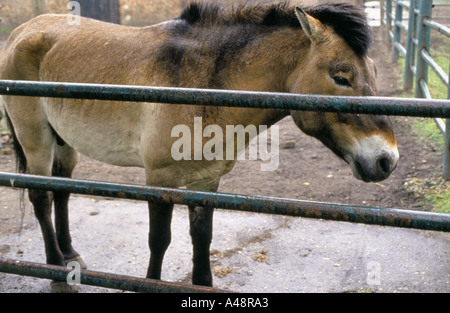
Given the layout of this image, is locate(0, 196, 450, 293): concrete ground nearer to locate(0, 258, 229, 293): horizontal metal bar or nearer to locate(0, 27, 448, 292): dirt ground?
locate(0, 27, 448, 292): dirt ground

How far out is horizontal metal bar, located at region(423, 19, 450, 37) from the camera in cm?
505

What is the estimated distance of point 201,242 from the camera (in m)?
3.24

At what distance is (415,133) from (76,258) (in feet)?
14.4

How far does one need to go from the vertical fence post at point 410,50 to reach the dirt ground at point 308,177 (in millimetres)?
2056

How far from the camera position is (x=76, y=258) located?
3742 mm

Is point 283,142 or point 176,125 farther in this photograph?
point 283,142

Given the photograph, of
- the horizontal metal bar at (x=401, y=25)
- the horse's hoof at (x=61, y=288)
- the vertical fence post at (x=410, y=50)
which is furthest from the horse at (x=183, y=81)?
the horizontal metal bar at (x=401, y=25)

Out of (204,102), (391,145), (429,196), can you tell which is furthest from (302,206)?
(429,196)

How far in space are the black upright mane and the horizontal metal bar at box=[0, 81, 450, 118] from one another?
1.12 m

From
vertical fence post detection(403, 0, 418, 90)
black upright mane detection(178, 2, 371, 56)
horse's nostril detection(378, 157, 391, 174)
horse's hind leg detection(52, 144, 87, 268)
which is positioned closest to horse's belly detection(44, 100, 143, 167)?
horse's hind leg detection(52, 144, 87, 268)

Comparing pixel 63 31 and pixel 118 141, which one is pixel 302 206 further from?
pixel 63 31

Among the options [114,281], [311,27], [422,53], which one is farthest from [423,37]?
[114,281]

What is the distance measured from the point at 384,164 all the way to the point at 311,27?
2.54 feet
